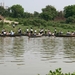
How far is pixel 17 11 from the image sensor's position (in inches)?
2135

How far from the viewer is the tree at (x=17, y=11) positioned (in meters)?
54.3

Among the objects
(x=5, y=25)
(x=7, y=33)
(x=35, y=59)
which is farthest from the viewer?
(x=5, y=25)

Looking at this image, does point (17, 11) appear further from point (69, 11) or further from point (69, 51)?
point (69, 51)

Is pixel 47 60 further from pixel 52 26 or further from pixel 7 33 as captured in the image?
pixel 52 26

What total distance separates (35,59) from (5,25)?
2281cm

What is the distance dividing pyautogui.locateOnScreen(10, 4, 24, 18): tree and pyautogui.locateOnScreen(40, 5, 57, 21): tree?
14.7ft

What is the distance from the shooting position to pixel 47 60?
12.2 m

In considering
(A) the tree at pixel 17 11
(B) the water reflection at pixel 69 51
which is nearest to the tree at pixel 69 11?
(A) the tree at pixel 17 11

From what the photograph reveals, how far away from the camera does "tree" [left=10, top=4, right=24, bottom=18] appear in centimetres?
5434

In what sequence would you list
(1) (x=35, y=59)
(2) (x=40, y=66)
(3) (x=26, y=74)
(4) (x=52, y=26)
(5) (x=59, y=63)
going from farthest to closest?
1. (4) (x=52, y=26)
2. (1) (x=35, y=59)
3. (5) (x=59, y=63)
4. (2) (x=40, y=66)
5. (3) (x=26, y=74)

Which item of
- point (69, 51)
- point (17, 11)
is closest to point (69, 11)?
point (17, 11)

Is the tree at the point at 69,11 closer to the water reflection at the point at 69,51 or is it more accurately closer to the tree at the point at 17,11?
the tree at the point at 17,11

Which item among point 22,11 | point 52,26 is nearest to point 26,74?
point 52,26

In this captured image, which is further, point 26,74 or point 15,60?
point 15,60
